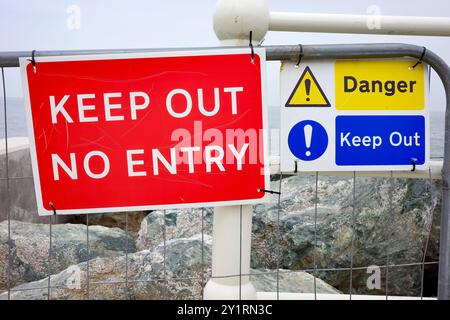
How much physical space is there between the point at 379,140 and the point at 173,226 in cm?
273

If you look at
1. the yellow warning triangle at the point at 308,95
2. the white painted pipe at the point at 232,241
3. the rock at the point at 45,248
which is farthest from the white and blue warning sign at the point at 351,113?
the rock at the point at 45,248

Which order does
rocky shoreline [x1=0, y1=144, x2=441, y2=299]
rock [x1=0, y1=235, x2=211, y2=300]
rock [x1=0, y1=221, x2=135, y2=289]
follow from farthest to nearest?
1. rock [x1=0, y1=221, x2=135, y2=289]
2. rocky shoreline [x1=0, y1=144, x2=441, y2=299]
3. rock [x1=0, y1=235, x2=211, y2=300]

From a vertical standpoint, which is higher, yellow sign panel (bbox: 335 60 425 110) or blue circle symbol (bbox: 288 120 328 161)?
yellow sign panel (bbox: 335 60 425 110)

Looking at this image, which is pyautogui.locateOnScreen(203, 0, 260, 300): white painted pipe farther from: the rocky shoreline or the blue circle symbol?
the rocky shoreline

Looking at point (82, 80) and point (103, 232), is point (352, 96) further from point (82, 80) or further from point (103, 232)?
point (103, 232)

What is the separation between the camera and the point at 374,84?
1871mm

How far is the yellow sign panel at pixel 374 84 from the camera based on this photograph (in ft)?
6.13

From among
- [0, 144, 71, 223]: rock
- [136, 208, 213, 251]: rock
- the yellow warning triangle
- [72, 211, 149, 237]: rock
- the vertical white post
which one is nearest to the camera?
the vertical white post

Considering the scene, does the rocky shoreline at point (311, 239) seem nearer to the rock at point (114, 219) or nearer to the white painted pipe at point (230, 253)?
the rock at point (114, 219)

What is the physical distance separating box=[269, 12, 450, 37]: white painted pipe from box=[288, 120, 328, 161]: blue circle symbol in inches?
15.9

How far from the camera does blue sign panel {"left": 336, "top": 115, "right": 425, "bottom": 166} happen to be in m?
1.88

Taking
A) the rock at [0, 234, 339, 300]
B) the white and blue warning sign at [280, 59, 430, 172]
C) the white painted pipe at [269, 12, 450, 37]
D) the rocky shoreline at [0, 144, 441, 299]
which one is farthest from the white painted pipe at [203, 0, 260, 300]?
the rocky shoreline at [0, 144, 441, 299]

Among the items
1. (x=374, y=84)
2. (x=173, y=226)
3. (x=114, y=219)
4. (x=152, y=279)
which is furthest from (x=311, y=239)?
(x=114, y=219)

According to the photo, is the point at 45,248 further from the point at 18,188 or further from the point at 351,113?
the point at 351,113
